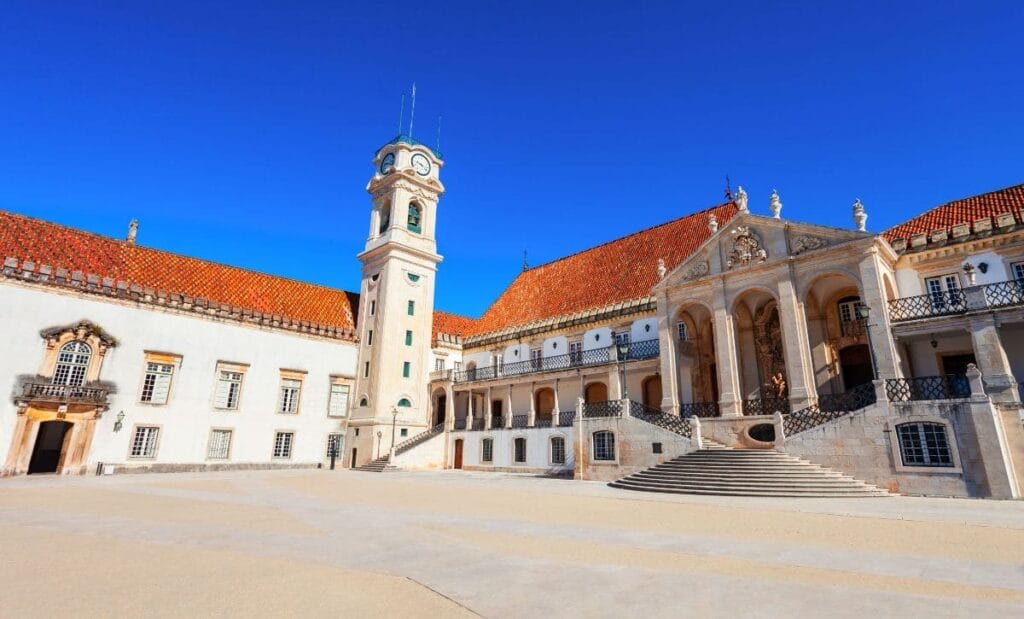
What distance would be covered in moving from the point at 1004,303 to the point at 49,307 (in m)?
37.4

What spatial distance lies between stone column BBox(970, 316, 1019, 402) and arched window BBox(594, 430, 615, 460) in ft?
39.1

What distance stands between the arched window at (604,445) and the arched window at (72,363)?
2357cm

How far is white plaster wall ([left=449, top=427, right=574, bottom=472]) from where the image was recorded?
24.6 metres

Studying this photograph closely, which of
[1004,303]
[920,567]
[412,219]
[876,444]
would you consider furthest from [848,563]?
[412,219]

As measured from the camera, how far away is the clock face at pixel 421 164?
3600 cm

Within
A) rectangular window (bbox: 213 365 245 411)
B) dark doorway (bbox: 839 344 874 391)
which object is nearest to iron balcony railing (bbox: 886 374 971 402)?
dark doorway (bbox: 839 344 874 391)

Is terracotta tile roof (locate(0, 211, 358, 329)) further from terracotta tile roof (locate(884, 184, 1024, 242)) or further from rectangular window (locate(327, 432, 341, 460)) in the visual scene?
terracotta tile roof (locate(884, 184, 1024, 242))

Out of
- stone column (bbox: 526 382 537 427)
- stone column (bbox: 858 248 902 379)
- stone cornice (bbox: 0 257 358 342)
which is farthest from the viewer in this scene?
stone column (bbox: 526 382 537 427)

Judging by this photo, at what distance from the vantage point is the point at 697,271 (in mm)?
22719

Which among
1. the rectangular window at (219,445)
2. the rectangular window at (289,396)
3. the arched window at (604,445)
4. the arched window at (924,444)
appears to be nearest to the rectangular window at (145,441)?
the rectangular window at (219,445)

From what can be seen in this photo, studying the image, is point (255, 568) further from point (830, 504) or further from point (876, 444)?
point (876, 444)

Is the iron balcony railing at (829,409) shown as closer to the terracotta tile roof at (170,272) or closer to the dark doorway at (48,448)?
the terracotta tile roof at (170,272)

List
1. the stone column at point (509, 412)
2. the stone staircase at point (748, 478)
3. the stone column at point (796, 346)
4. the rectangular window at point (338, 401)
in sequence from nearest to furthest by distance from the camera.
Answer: the stone staircase at point (748, 478), the stone column at point (796, 346), the stone column at point (509, 412), the rectangular window at point (338, 401)

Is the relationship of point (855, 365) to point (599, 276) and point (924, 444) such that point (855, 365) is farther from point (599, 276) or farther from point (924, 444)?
point (599, 276)
